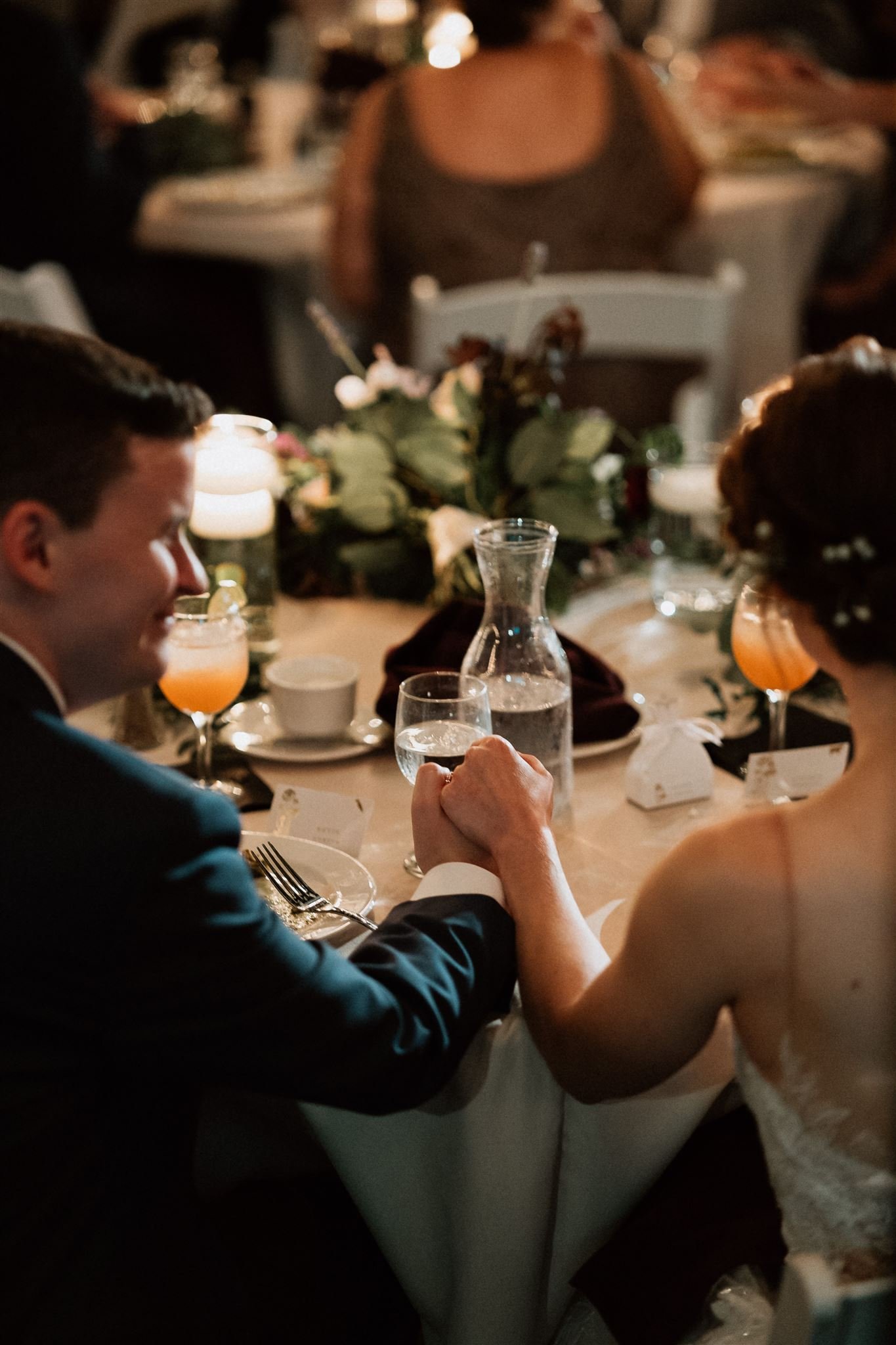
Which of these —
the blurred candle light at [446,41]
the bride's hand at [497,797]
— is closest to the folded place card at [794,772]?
the bride's hand at [497,797]

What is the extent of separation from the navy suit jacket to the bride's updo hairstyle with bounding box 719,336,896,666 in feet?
1.36

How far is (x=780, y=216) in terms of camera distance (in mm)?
3945

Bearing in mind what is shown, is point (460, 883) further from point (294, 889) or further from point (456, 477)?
point (456, 477)

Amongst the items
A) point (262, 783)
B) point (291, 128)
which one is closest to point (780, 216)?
point (291, 128)

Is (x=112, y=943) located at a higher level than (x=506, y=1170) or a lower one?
higher

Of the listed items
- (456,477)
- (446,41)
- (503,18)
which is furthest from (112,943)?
(446,41)

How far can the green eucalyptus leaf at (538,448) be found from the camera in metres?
1.91

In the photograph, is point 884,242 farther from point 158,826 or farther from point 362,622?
point 158,826

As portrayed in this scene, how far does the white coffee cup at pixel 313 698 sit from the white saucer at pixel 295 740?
0.01 metres

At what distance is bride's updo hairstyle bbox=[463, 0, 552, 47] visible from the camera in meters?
3.44

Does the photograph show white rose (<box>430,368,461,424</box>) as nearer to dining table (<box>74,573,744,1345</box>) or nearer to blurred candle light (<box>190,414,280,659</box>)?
blurred candle light (<box>190,414,280,659</box>)

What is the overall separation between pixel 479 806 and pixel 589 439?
0.82m

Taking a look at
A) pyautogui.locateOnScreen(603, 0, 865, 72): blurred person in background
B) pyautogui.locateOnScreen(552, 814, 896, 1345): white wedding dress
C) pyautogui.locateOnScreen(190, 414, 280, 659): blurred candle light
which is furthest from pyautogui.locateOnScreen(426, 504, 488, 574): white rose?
pyautogui.locateOnScreen(603, 0, 865, 72): blurred person in background

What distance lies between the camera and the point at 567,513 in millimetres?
1939
